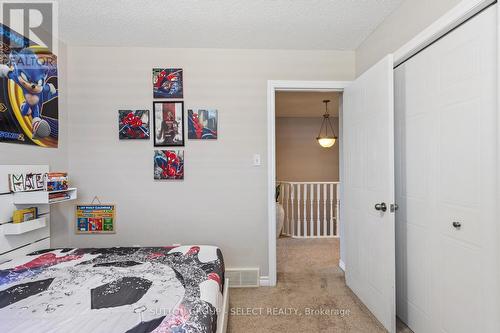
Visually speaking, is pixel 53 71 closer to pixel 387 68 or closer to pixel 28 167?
pixel 28 167

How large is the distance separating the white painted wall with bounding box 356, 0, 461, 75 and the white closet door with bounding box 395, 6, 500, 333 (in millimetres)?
181

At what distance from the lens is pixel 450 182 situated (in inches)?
58.5

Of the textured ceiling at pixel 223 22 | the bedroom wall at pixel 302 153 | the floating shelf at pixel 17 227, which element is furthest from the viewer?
the bedroom wall at pixel 302 153

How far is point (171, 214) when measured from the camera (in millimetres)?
2600

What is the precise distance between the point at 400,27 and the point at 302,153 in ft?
14.0

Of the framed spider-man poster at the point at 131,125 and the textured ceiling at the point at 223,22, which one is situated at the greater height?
the textured ceiling at the point at 223,22

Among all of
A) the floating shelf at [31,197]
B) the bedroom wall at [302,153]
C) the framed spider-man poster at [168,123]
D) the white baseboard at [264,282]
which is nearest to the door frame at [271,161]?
the white baseboard at [264,282]

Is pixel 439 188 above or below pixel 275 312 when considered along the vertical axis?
above

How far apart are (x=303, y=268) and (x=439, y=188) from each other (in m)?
1.91

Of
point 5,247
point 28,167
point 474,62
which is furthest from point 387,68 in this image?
point 5,247

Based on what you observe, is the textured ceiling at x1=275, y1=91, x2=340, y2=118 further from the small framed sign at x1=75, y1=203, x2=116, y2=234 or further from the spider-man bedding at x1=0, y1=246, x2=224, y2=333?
the spider-man bedding at x1=0, y1=246, x2=224, y2=333

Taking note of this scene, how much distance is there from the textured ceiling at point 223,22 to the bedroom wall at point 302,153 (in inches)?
137

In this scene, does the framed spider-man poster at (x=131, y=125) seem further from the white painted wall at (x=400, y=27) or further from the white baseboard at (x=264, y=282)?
the white painted wall at (x=400, y=27)

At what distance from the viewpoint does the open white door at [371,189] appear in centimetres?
181
